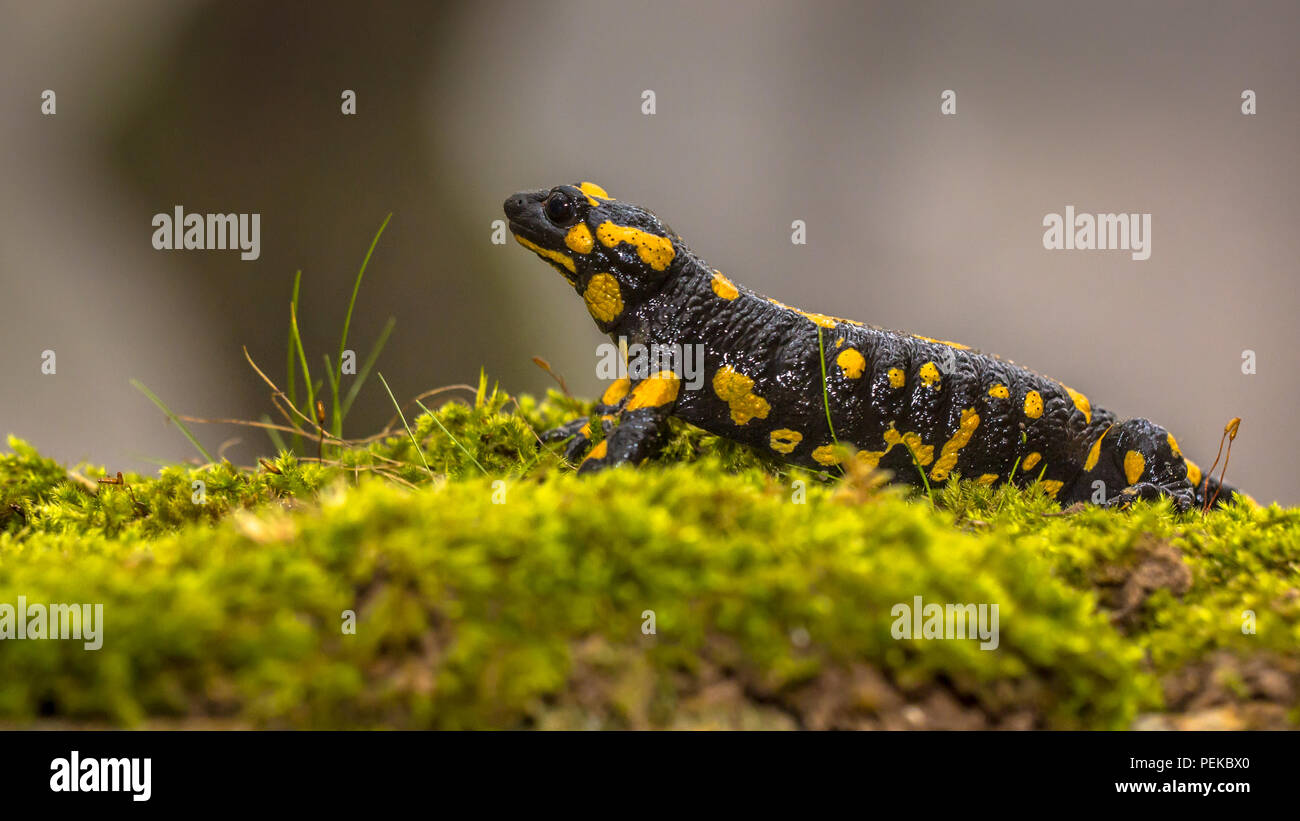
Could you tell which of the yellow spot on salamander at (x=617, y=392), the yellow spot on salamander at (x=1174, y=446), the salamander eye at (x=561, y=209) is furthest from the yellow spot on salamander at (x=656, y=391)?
the yellow spot on salamander at (x=1174, y=446)

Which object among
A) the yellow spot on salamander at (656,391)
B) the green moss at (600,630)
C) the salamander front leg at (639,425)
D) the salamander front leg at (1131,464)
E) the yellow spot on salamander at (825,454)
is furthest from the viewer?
the salamander front leg at (1131,464)

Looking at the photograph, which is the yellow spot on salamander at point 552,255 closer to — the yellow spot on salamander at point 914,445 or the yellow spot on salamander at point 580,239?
the yellow spot on salamander at point 580,239

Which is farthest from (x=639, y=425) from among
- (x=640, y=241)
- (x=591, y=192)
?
(x=591, y=192)

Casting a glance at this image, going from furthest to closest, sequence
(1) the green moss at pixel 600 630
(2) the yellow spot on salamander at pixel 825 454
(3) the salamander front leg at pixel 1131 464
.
A: (3) the salamander front leg at pixel 1131 464, (2) the yellow spot on salamander at pixel 825 454, (1) the green moss at pixel 600 630

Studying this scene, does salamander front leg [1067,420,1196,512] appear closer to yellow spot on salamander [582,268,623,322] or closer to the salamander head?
the salamander head

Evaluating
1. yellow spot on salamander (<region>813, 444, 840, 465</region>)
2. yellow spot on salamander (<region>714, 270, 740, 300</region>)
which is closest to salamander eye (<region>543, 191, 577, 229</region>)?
yellow spot on salamander (<region>714, 270, 740, 300</region>)

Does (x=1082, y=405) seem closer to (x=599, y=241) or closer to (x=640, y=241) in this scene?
(x=640, y=241)
